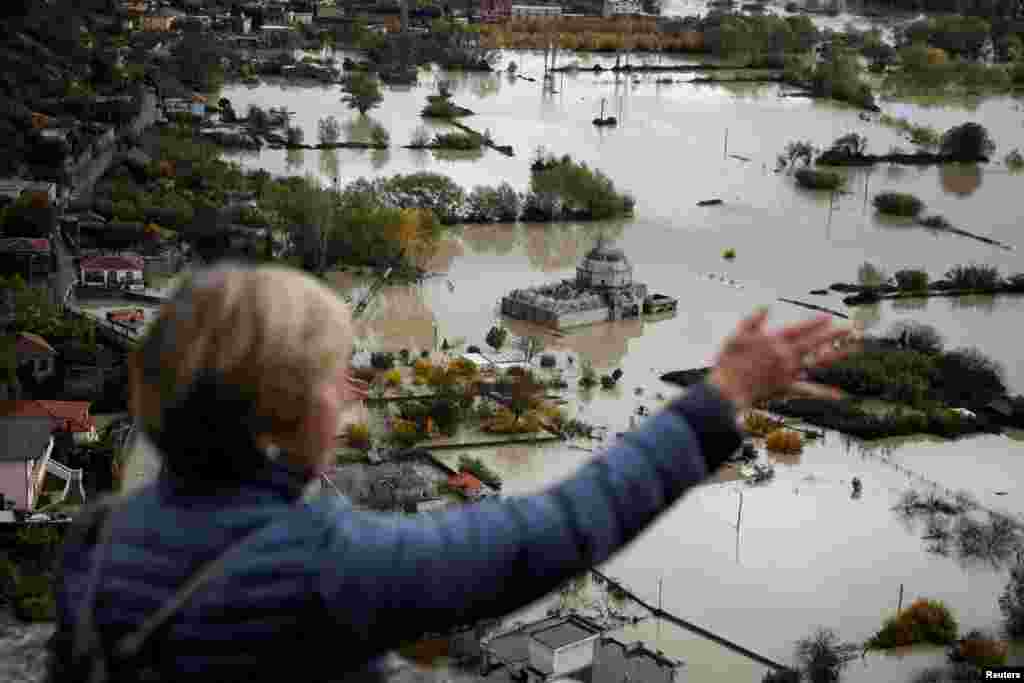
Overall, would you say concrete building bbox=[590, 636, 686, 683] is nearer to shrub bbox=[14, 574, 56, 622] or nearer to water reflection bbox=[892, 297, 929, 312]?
shrub bbox=[14, 574, 56, 622]

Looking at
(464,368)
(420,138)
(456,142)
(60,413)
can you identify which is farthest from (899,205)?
(60,413)

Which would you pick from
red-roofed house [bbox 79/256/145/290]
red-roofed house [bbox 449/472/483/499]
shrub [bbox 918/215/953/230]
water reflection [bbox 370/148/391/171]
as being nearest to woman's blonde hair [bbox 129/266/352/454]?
red-roofed house [bbox 449/472/483/499]

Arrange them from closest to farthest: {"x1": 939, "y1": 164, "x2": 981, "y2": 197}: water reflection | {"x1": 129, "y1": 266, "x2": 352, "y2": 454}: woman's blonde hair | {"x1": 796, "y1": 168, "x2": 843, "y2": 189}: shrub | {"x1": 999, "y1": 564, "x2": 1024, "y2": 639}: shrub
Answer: {"x1": 129, "y1": 266, "x2": 352, "y2": 454}: woman's blonde hair < {"x1": 999, "y1": 564, "x2": 1024, "y2": 639}: shrub < {"x1": 796, "y1": 168, "x2": 843, "y2": 189}: shrub < {"x1": 939, "y1": 164, "x2": 981, "y2": 197}: water reflection

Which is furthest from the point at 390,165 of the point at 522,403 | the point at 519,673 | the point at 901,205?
the point at 519,673

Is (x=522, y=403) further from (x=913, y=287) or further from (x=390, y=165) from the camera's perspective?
(x=390, y=165)

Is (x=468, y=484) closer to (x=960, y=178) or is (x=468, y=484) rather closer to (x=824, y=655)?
(x=824, y=655)
